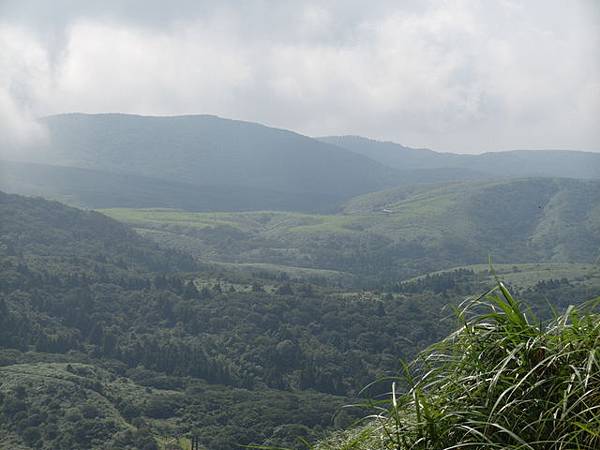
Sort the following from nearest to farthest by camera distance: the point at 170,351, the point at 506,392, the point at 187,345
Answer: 1. the point at 506,392
2. the point at 170,351
3. the point at 187,345

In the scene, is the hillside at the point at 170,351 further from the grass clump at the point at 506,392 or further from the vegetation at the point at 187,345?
the grass clump at the point at 506,392

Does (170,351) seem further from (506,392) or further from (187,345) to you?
(506,392)

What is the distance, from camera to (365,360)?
89.2 meters

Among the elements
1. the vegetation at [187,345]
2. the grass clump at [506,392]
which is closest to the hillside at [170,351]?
the vegetation at [187,345]

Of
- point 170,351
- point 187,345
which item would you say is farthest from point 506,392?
point 187,345

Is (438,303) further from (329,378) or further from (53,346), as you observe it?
(53,346)

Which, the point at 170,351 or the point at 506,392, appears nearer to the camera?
the point at 506,392

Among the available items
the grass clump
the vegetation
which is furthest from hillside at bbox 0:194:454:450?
the grass clump

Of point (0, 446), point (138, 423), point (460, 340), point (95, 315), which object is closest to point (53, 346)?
point (95, 315)

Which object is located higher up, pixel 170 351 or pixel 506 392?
pixel 506 392

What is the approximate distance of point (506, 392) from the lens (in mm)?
4340

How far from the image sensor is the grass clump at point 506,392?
416cm

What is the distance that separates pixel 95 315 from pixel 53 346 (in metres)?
13.7

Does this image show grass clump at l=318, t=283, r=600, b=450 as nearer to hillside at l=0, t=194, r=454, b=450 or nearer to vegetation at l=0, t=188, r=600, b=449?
vegetation at l=0, t=188, r=600, b=449
